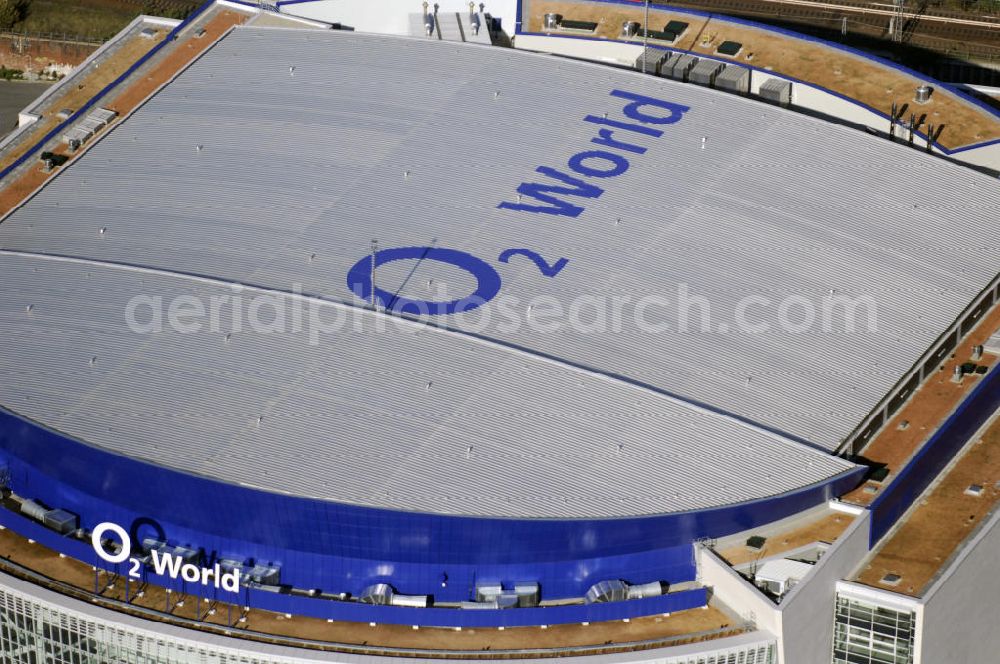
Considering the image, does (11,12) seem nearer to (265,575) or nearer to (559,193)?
(559,193)

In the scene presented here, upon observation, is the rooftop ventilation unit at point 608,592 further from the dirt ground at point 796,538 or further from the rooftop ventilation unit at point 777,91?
the rooftop ventilation unit at point 777,91

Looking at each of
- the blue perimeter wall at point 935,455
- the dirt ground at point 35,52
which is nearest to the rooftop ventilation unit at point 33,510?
the blue perimeter wall at point 935,455

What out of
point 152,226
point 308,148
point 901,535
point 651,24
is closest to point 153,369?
point 152,226

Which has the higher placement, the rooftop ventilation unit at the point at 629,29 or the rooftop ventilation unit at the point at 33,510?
the rooftop ventilation unit at the point at 629,29

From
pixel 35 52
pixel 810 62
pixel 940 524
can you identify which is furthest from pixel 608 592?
pixel 35 52

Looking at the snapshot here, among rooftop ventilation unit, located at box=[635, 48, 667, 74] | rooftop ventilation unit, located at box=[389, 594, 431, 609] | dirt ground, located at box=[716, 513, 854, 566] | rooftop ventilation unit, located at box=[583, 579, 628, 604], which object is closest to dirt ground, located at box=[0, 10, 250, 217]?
rooftop ventilation unit, located at box=[635, 48, 667, 74]
